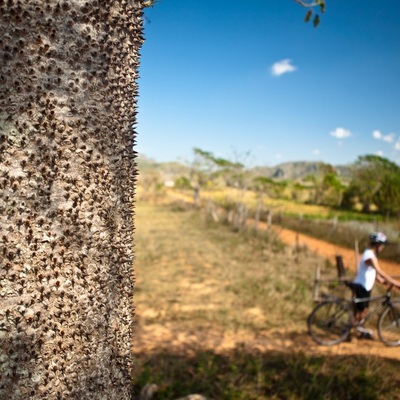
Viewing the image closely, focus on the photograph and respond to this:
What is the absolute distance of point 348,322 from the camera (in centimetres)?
621

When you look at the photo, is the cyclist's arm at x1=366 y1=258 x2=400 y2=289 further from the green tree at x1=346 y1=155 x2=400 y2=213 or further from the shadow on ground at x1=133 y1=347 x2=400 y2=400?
the green tree at x1=346 y1=155 x2=400 y2=213

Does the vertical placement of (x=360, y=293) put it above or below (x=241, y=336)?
above

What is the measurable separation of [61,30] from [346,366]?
5.09m

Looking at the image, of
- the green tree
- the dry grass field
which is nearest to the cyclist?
the dry grass field

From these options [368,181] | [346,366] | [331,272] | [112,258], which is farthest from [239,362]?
[368,181]

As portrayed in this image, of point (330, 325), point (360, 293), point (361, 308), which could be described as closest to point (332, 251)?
point (330, 325)

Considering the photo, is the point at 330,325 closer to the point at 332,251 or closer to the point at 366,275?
the point at 366,275

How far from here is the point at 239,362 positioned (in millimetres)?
5090

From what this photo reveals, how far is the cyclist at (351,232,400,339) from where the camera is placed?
5.38 metres

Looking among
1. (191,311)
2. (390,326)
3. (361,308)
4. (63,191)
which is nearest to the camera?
(63,191)

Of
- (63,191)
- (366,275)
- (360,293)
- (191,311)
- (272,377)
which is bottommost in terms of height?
(191,311)

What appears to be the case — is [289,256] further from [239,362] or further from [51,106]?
[51,106]

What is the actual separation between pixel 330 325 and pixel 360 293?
99cm

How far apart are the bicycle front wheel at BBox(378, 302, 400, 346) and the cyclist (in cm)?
25
